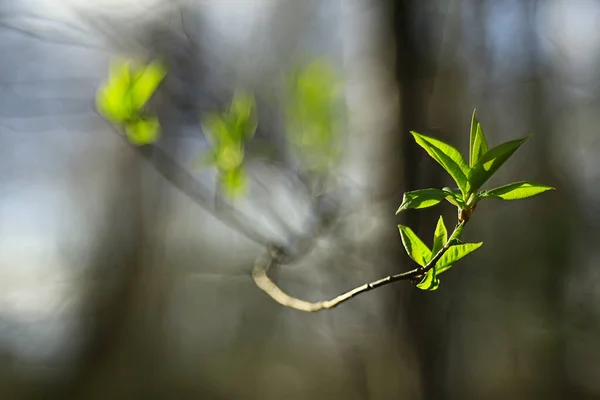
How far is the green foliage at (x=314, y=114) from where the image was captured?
49cm

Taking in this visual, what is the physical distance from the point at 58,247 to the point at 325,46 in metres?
0.65

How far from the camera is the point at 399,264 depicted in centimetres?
65

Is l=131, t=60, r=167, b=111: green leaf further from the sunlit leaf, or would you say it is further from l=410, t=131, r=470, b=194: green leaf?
l=410, t=131, r=470, b=194: green leaf

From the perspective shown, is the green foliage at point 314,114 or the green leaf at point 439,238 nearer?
the green leaf at point 439,238

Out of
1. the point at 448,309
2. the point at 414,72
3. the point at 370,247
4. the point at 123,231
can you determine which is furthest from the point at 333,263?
the point at 123,231

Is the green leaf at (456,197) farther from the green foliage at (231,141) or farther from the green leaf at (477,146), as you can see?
the green foliage at (231,141)

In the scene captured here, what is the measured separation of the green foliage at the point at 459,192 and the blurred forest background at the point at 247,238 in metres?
0.56

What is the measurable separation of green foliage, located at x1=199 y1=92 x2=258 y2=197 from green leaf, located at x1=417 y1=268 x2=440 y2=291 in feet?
0.71

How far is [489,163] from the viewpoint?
0.20 metres

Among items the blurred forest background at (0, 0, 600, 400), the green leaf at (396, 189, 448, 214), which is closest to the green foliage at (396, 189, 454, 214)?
the green leaf at (396, 189, 448, 214)

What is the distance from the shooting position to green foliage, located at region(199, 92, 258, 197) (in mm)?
398

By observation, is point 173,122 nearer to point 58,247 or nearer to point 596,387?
point 58,247

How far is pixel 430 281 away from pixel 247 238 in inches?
30.1

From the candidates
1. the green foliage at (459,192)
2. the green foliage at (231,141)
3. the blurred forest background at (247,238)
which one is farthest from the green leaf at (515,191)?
the blurred forest background at (247,238)
